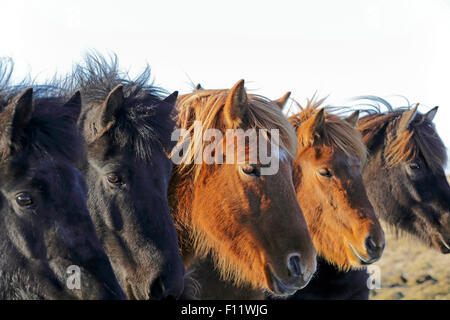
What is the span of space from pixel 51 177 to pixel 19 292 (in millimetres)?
741

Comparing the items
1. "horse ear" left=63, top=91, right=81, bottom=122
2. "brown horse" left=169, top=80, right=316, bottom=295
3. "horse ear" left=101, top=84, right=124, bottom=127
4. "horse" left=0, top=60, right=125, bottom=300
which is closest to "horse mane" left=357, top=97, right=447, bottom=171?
"brown horse" left=169, top=80, right=316, bottom=295

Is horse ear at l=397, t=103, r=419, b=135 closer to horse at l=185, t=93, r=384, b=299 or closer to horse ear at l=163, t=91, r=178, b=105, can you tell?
horse at l=185, t=93, r=384, b=299

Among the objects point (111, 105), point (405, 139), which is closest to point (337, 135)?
point (405, 139)

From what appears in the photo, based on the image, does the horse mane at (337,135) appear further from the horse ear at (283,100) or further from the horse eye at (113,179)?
the horse eye at (113,179)

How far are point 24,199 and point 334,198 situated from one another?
3.97 meters

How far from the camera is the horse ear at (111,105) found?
449 cm

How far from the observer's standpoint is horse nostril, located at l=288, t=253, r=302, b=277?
187 inches

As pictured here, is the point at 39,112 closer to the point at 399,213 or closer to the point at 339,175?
the point at 339,175

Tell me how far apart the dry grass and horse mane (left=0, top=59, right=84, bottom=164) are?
8.09 metres

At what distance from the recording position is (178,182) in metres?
5.28

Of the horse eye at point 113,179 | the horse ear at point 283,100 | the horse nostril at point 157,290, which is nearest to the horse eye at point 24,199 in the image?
the horse eye at point 113,179

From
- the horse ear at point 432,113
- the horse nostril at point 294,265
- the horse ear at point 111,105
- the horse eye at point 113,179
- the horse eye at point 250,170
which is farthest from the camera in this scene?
the horse ear at point 432,113

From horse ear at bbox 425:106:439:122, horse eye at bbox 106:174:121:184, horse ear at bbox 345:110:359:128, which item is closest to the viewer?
horse eye at bbox 106:174:121:184

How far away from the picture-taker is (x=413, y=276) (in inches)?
617
